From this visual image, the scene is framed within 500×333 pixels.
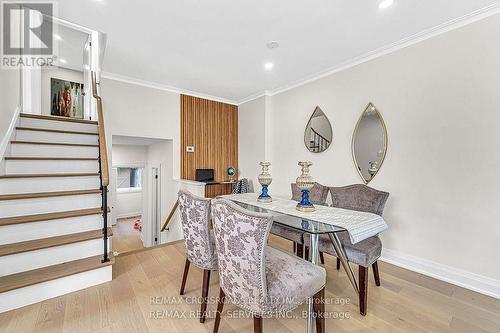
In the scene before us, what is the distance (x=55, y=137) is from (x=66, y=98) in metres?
2.03

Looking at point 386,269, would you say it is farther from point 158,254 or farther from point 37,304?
point 37,304

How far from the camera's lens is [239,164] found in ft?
16.3

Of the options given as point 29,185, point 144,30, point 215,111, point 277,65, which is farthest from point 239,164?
point 29,185

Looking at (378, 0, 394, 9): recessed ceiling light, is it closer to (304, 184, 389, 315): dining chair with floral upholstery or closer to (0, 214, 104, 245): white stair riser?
(304, 184, 389, 315): dining chair with floral upholstery

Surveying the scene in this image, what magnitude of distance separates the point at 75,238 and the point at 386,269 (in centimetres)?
334

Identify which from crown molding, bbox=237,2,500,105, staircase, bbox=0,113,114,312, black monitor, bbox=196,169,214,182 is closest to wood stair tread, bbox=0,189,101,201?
staircase, bbox=0,113,114,312

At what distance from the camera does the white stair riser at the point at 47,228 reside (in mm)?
1952

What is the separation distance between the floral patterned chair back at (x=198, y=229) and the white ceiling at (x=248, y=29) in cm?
180

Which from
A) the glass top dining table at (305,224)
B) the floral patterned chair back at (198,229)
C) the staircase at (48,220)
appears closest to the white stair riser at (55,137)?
the staircase at (48,220)

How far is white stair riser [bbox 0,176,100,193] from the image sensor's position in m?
2.23

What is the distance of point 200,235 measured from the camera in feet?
5.46

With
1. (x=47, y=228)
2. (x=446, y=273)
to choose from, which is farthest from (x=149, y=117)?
(x=446, y=273)

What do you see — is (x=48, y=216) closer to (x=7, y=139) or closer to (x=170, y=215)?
(x=7, y=139)

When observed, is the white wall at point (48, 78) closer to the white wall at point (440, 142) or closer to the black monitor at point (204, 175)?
the black monitor at point (204, 175)
